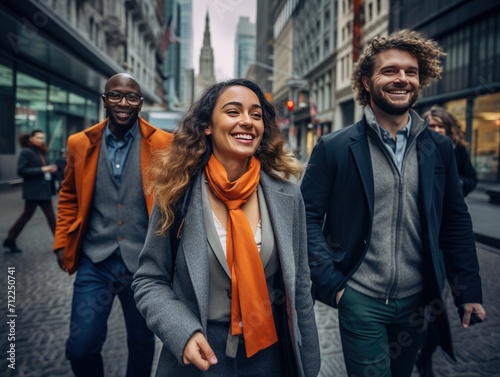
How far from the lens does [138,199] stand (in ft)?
8.84

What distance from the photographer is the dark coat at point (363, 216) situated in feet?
7.30

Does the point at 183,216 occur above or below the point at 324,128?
below

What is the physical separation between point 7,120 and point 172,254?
16757mm

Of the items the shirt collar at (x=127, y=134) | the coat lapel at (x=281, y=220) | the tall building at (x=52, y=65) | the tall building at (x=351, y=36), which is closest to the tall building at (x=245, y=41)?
the tall building at (x=351, y=36)

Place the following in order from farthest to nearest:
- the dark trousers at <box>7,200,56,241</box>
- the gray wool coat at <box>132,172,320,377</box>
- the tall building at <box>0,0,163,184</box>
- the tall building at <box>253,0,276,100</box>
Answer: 1. the tall building at <box>253,0,276,100</box>
2. the tall building at <box>0,0,163,184</box>
3. the dark trousers at <box>7,200,56,241</box>
4. the gray wool coat at <box>132,172,320,377</box>

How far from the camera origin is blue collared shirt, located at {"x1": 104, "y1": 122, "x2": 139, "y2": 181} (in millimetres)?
2781

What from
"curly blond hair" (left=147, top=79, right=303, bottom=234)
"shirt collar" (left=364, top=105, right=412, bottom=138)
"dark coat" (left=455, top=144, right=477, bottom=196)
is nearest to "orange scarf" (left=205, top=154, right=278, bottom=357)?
"curly blond hair" (left=147, top=79, right=303, bottom=234)

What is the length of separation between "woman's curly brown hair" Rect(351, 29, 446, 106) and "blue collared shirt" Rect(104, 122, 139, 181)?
60.1 inches

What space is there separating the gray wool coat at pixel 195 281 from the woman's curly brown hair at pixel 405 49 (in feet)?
3.30

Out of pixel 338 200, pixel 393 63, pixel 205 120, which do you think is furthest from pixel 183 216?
pixel 393 63

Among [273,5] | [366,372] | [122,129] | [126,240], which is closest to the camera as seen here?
[366,372]

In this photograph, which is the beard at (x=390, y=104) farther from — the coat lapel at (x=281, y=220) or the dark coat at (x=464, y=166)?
the dark coat at (x=464, y=166)

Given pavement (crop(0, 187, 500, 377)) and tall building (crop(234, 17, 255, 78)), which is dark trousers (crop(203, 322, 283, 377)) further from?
tall building (crop(234, 17, 255, 78))

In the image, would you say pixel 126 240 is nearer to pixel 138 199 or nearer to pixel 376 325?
pixel 138 199
